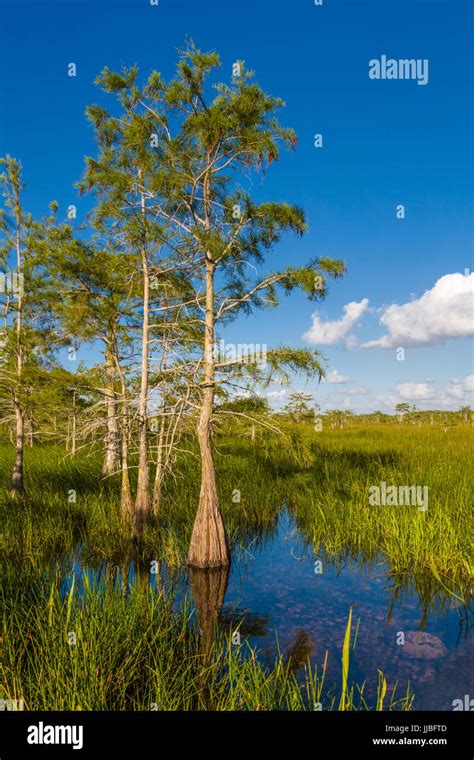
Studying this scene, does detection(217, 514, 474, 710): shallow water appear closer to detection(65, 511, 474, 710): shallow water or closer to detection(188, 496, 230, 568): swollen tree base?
detection(65, 511, 474, 710): shallow water

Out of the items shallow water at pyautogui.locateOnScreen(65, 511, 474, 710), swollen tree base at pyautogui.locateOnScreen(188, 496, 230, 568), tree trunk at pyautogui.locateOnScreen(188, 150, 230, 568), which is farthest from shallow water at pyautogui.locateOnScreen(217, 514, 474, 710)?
tree trunk at pyautogui.locateOnScreen(188, 150, 230, 568)

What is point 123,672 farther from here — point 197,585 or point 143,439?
point 143,439

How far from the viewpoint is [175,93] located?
9.61 m

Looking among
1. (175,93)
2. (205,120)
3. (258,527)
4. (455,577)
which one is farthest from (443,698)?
(175,93)

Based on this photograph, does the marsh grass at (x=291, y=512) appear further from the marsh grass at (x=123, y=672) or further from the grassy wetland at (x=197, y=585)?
the marsh grass at (x=123, y=672)

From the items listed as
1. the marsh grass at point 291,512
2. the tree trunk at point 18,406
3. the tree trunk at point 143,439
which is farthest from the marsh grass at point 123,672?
the tree trunk at point 18,406

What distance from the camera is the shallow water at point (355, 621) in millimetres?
6223

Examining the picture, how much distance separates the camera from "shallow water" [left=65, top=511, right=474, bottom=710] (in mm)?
6223
